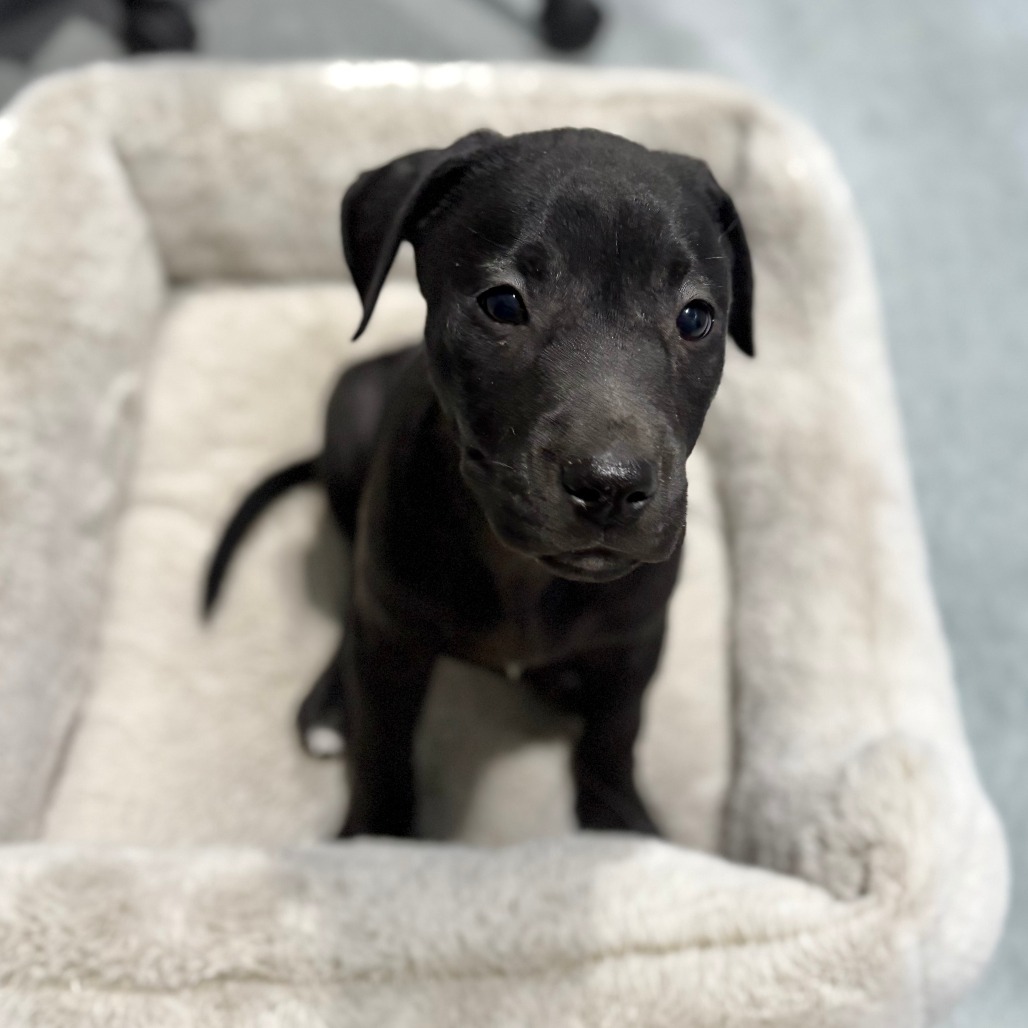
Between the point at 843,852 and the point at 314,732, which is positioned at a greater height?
the point at 843,852

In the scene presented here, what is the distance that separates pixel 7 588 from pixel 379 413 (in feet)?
2.01

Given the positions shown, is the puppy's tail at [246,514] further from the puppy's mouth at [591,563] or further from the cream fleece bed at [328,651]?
the puppy's mouth at [591,563]

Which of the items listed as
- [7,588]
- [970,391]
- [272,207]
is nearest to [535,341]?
[7,588]

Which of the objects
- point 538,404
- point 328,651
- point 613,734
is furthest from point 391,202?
point 328,651

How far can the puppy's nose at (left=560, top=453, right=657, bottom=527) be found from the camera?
86cm

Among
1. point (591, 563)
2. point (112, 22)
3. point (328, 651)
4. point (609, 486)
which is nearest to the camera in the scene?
point (609, 486)

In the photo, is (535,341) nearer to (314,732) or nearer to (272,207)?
(314,732)

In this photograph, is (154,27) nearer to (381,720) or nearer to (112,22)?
(112,22)

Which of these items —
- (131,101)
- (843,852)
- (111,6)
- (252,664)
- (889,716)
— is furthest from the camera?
(111,6)

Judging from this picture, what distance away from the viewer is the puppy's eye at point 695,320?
39.9 inches

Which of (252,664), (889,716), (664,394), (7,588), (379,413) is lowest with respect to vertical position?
(252,664)

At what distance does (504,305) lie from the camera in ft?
3.23

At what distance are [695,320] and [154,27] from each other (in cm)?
219

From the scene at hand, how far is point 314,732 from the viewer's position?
165 cm
